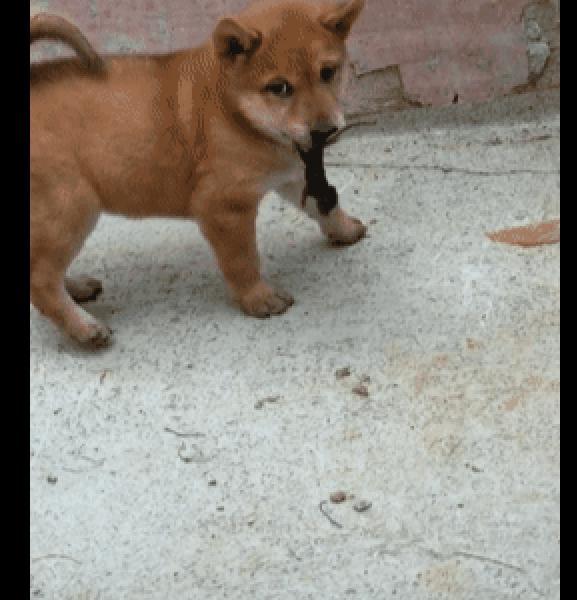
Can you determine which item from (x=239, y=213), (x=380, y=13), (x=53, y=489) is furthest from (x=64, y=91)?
(x=380, y=13)

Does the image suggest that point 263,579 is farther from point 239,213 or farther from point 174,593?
point 239,213

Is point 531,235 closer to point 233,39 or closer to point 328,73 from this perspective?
point 328,73

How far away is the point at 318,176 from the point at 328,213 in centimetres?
18

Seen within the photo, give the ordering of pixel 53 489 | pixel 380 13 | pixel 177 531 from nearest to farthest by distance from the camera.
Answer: pixel 177 531 < pixel 53 489 < pixel 380 13

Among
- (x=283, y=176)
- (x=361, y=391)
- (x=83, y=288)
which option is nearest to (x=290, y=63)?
(x=283, y=176)

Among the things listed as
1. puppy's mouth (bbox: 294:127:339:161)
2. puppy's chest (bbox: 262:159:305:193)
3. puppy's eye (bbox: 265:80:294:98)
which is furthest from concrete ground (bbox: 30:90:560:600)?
puppy's eye (bbox: 265:80:294:98)

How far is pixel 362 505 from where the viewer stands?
1.96 meters

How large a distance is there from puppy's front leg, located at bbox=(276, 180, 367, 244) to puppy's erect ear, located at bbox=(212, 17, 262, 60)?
0.46 m

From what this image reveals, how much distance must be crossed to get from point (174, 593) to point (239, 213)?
920 mm

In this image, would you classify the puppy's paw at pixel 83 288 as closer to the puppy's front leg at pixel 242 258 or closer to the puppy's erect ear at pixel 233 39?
the puppy's front leg at pixel 242 258

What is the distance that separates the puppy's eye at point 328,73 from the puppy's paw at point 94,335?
0.80 m

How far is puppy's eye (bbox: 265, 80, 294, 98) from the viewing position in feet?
7.13

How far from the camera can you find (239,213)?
7.79 feet

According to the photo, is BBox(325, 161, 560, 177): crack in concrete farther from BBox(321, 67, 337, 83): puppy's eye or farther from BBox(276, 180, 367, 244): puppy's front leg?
BBox(321, 67, 337, 83): puppy's eye
